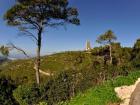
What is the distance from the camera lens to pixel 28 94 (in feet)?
72.3

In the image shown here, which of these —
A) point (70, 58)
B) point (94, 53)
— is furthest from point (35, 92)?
point (70, 58)

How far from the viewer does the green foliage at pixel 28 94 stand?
72.1 ft

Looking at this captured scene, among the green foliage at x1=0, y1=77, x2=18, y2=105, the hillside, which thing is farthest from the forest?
the hillside

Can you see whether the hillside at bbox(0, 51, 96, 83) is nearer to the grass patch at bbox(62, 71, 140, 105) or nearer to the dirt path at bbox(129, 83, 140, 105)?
the grass patch at bbox(62, 71, 140, 105)

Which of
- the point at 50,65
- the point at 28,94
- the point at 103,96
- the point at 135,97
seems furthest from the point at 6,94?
the point at 50,65

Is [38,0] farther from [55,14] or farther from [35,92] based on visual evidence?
[35,92]

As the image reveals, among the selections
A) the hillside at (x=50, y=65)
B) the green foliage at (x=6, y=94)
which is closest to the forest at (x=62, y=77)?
the green foliage at (x=6, y=94)

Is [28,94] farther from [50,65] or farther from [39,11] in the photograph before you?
[50,65]

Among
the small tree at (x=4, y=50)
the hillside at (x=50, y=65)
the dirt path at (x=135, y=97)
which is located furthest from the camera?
the hillside at (x=50, y=65)

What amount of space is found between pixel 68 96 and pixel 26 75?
5423 centimetres

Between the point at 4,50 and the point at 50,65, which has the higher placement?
the point at 4,50

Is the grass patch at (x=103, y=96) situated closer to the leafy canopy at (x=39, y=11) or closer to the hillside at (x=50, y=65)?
the leafy canopy at (x=39, y=11)

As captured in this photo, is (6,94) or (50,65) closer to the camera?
(6,94)

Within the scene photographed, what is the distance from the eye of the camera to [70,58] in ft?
265
